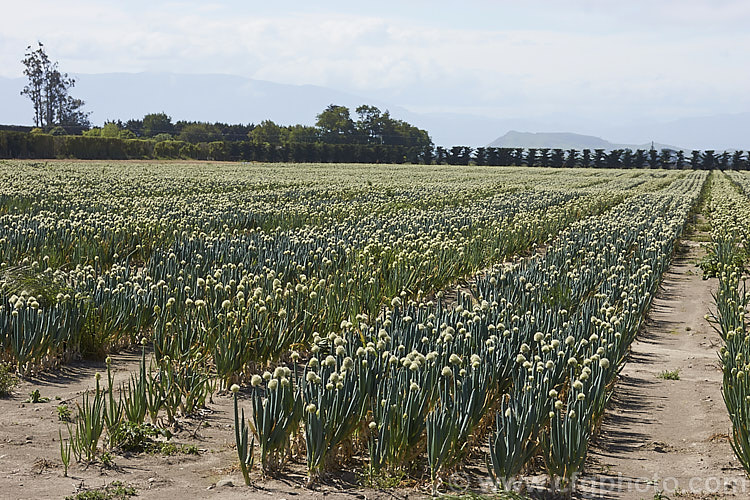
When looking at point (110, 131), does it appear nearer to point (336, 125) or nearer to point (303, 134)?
point (303, 134)

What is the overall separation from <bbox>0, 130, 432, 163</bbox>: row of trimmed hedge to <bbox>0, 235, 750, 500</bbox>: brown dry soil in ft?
183

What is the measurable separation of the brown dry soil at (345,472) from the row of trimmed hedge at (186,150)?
5584cm

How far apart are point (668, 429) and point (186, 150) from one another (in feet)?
236

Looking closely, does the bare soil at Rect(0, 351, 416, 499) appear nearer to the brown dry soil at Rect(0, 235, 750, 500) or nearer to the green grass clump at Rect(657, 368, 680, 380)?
the brown dry soil at Rect(0, 235, 750, 500)

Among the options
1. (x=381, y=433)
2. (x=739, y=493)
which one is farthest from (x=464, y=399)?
(x=739, y=493)

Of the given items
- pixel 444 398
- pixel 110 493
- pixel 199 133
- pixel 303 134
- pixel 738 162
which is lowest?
pixel 110 493

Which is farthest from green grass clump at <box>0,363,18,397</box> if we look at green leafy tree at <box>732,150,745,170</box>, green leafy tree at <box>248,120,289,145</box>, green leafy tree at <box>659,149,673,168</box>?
green leafy tree at <box>248,120,289,145</box>

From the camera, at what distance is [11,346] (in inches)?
244

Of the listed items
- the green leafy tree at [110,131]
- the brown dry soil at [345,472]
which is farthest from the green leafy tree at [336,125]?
the brown dry soil at [345,472]

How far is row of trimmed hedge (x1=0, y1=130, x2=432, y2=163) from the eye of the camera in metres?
57.3

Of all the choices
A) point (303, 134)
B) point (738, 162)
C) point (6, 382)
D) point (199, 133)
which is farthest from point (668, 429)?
point (199, 133)

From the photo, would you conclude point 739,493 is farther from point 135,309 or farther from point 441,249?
point 441,249

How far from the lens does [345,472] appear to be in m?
4.41

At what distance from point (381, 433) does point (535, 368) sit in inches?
54.0
